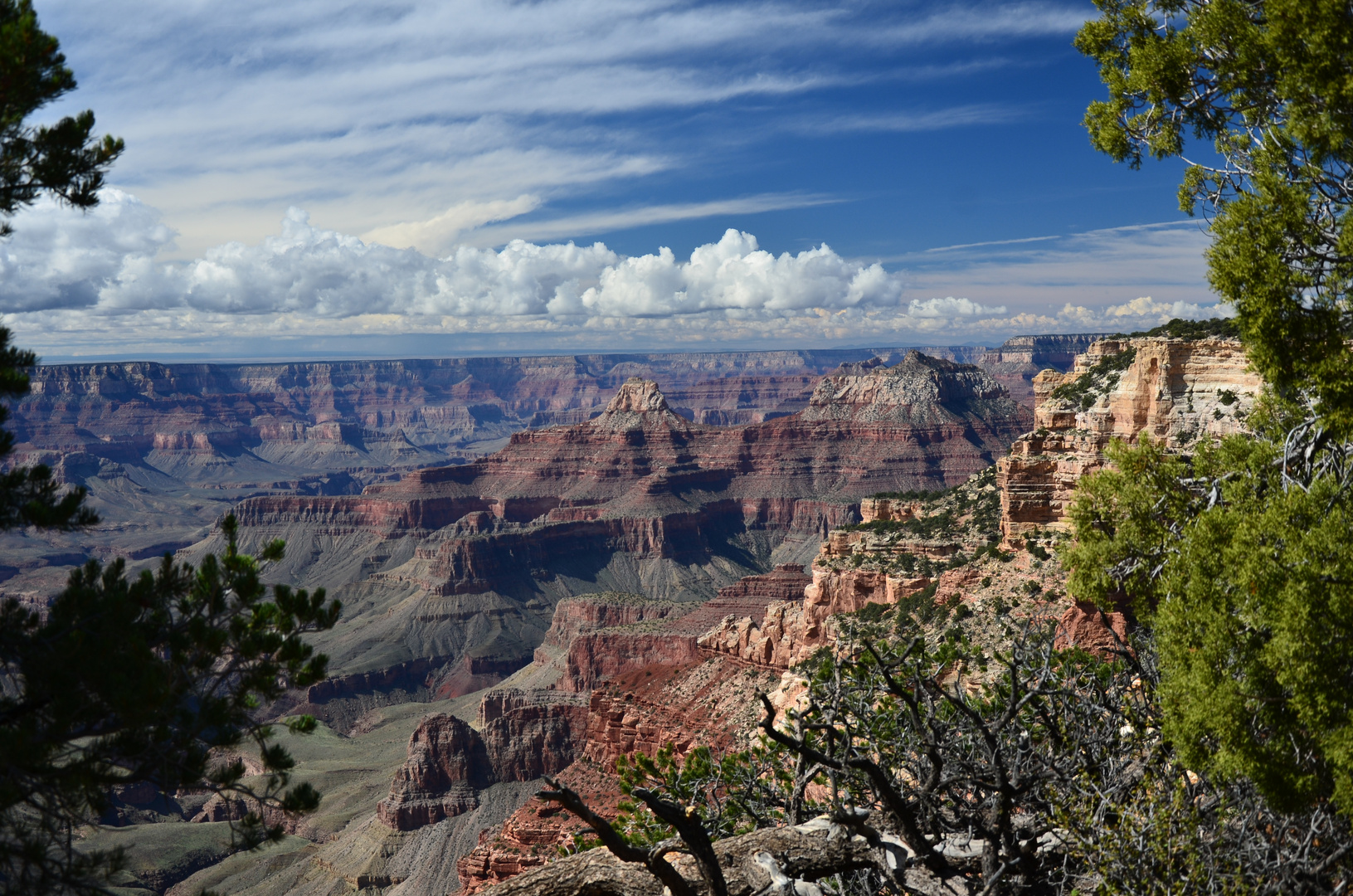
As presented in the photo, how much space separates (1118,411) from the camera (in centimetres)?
4153

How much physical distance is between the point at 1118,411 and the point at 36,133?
138ft

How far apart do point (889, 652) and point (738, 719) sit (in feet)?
113

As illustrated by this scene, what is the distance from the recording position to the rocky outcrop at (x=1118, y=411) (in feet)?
124

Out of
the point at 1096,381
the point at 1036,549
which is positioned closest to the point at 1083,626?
the point at 1036,549

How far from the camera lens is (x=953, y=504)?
58.8 metres

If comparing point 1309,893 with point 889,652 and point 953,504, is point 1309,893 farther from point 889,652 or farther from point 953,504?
point 953,504

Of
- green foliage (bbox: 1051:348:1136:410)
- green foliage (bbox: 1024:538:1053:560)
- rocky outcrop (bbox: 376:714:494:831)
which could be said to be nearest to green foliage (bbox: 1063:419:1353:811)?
green foliage (bbox: 1024:538:1053:560)

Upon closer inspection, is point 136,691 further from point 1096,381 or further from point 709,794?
point 1096,381

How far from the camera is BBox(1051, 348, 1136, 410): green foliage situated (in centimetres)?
4444

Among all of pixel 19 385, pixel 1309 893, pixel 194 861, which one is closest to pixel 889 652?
pixel 1309 893

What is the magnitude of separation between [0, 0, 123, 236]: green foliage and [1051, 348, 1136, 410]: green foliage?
43068 mm

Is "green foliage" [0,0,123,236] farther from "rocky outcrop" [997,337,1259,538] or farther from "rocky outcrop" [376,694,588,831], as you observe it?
"rocky outcrop" [376,694,588,831]

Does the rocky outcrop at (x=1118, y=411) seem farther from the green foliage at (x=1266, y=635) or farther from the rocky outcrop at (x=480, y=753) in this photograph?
the rocky outcrop at (x=480, y=753)

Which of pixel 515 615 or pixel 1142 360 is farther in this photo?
pixel 515 615
